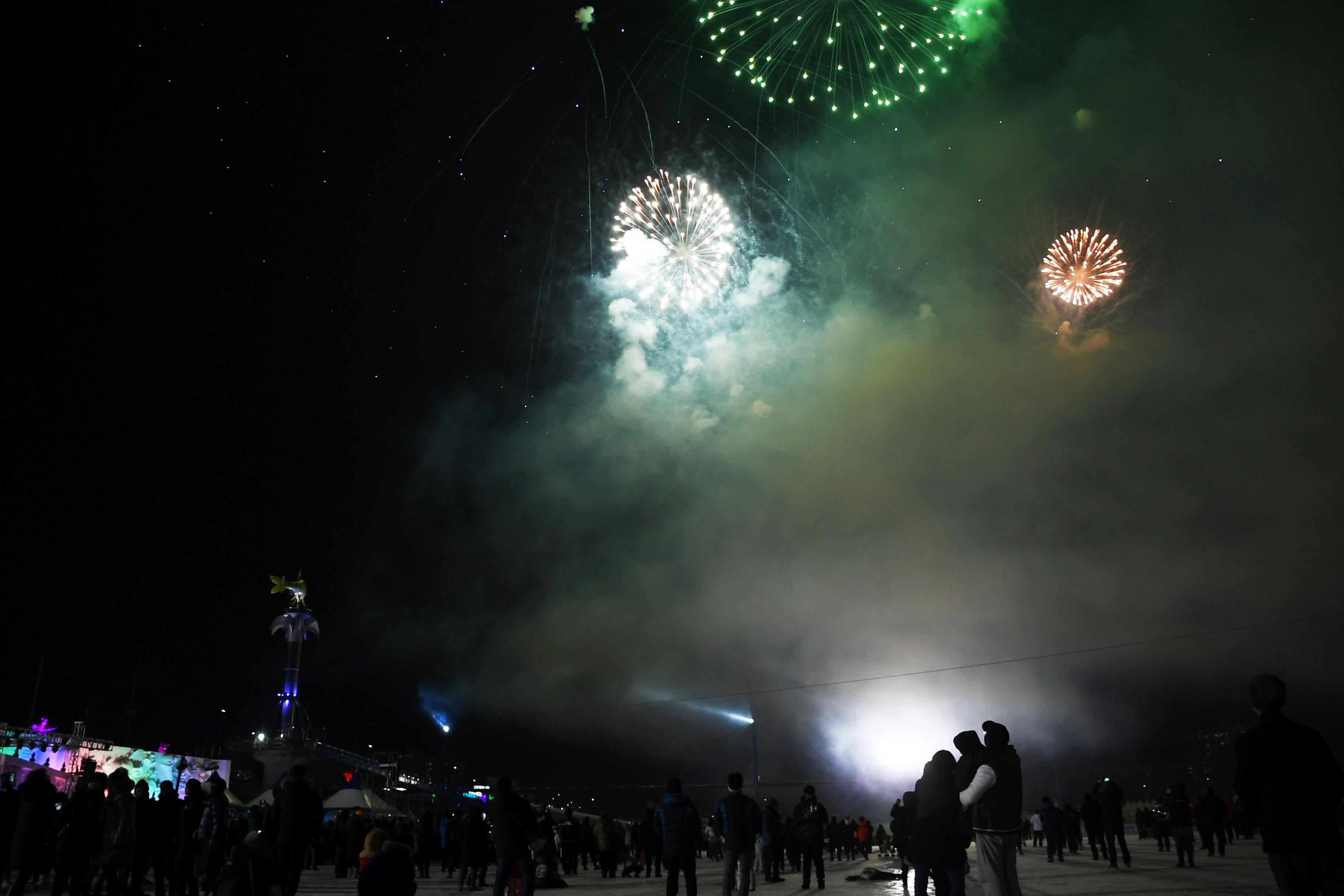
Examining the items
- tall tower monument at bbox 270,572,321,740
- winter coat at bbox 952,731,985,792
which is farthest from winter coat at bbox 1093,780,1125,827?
tall tower monument at bbox 270,572,321,740

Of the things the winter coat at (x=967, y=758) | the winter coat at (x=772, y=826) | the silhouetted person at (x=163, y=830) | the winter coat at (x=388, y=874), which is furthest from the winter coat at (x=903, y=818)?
the silhouetted person at (x=163, y=830)

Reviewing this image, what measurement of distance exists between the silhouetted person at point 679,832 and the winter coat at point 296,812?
11.8 feet

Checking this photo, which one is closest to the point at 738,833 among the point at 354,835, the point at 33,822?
the point at 33,822

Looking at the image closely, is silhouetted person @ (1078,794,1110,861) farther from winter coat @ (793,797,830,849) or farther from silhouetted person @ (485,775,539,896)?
silhouetted person @ (485,775,539,896)

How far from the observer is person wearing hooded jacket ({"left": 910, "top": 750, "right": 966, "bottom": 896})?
6.22 meters

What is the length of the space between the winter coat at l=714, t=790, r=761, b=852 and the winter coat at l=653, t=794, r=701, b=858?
372 millimetres

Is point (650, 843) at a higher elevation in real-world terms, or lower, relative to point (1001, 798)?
lower

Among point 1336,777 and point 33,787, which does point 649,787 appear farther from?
point 1336,777

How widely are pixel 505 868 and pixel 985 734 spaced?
17.6ft

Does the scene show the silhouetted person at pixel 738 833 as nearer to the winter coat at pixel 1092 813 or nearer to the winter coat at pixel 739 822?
the winter coat at pixel 739 822

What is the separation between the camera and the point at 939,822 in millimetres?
6289

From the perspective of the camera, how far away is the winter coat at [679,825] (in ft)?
29.8

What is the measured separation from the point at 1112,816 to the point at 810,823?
5.35m

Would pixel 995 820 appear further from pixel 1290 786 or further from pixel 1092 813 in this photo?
pixel 1092 813
